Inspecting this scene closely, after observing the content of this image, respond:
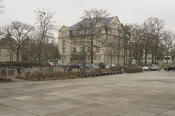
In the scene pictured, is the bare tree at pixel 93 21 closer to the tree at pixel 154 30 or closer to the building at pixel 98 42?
the building at pixel 98 42

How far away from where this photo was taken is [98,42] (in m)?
37.4

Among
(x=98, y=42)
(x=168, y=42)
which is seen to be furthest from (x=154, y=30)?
(x=98, y=42)

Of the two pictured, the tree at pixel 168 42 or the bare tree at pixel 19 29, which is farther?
the tree at pixel 168 42

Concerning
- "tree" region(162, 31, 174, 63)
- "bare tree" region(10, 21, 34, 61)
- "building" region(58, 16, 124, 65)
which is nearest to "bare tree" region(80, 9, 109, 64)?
"building" region(58, 16, 124, 65)

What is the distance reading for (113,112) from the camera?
8.21 metres

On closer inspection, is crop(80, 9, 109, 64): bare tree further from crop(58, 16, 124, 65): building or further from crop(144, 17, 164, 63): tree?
crop(144, 17, 164, 63): tree

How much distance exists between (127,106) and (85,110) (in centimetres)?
212

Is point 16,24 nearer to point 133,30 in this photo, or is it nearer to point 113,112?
point 133,30

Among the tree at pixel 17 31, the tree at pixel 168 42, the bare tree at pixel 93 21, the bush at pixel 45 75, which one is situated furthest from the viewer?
the tree at pixel 168 42

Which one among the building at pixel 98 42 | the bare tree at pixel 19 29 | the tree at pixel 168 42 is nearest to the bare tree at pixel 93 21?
the building at pixel 98 42

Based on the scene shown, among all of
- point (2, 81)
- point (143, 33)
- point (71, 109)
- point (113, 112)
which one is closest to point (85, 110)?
point (71, 109)

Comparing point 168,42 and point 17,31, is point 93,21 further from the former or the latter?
point 168,42

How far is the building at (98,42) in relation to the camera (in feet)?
118

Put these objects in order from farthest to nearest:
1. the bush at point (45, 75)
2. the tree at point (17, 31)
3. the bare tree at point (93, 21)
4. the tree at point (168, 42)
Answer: the tree at point (168, 42) < the tree at point (17, 31) < the bare tree at point (93, 21) < the bush at point (45, 75)
